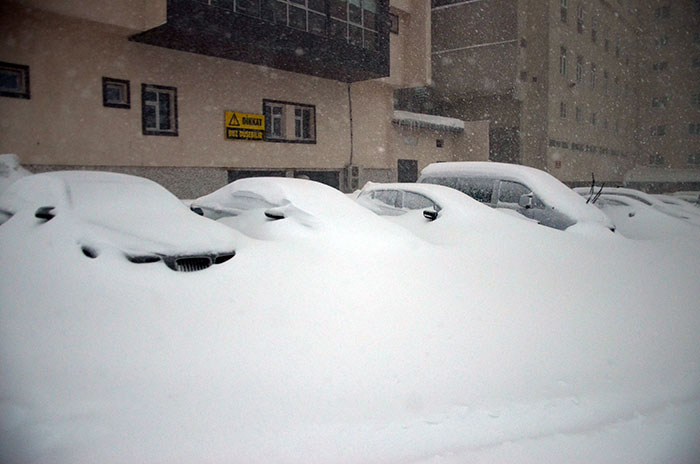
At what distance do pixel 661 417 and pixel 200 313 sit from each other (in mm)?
3436

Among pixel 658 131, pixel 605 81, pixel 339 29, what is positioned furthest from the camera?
pixel 658 131

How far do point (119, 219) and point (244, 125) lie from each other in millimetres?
10339

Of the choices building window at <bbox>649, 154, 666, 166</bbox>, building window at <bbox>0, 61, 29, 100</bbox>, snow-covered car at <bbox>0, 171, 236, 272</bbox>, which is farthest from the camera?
building window at <bbox>649, 154, 666, 166</bbox>

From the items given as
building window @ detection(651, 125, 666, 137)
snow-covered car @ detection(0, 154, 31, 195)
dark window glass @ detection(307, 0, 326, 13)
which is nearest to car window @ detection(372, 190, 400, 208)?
snow-covered car @ detection(0, 154, 31, 195)

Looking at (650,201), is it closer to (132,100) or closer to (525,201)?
(525,201)

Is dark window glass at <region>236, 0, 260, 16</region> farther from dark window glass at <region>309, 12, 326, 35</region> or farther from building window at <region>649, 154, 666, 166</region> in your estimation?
building window at <region>649, 154, 666, 166</region>

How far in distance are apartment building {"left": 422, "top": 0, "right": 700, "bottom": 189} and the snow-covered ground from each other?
72.0 ft

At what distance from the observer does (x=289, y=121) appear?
16344mm

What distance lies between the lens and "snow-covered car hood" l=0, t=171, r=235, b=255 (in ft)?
15.4

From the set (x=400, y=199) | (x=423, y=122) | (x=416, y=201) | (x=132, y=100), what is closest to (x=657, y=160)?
(x=423, y=122)

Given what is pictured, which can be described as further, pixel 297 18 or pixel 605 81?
pixel 605 81

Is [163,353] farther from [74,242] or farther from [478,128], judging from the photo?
[478,128]

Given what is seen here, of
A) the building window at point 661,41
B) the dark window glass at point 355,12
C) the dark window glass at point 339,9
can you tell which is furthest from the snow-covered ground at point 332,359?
the building window at point 661,41

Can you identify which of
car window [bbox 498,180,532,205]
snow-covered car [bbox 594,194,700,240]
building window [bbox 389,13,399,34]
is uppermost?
building window [bbox 389,13,399,34]
